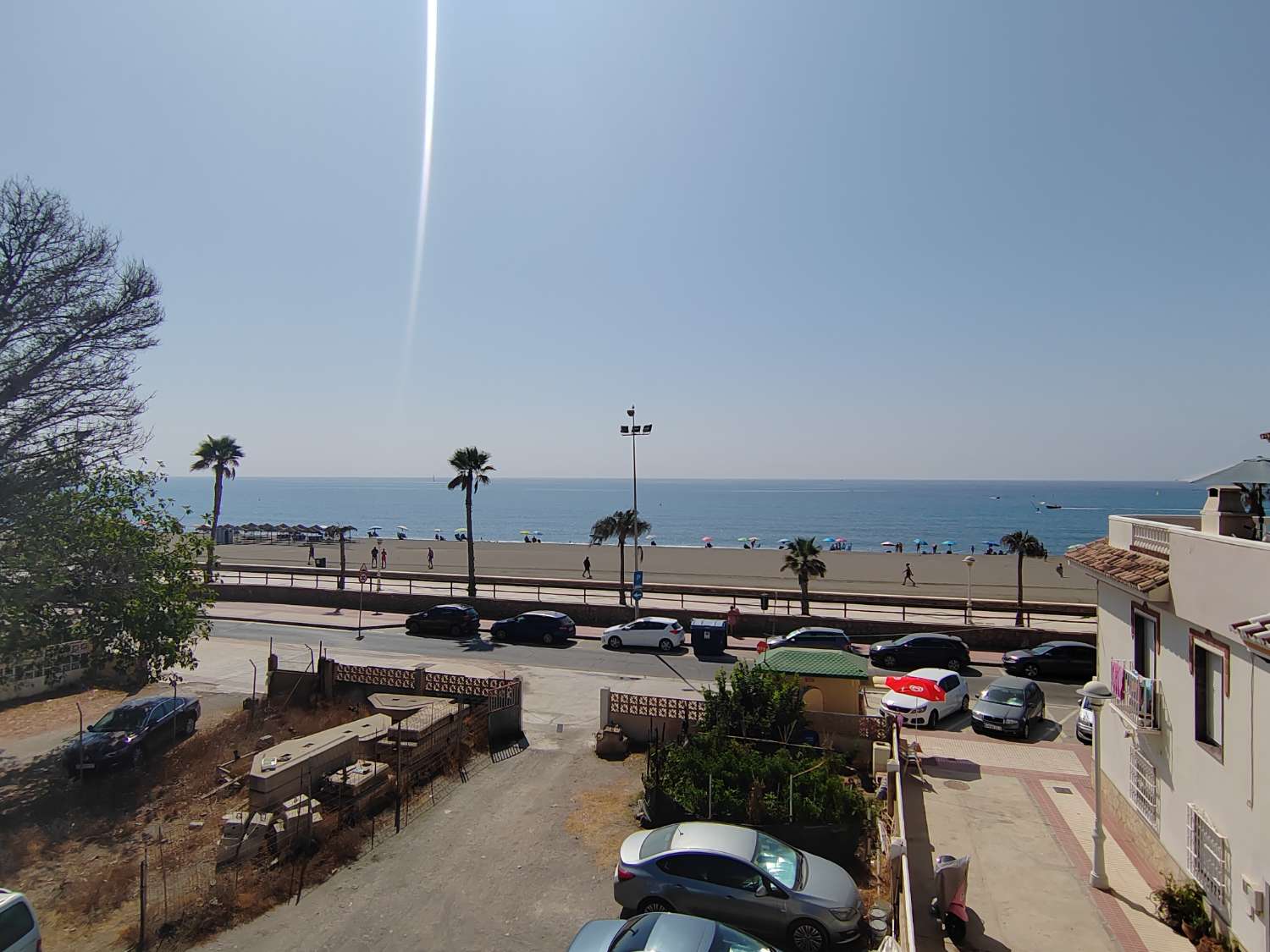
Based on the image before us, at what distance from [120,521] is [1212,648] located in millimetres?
23025

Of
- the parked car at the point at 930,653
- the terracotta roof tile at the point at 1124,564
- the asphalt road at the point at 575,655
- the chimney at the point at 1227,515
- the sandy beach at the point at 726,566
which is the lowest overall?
the sandy beach at the point at 726,566

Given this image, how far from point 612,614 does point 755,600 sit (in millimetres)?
8602

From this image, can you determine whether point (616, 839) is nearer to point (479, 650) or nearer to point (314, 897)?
point (314, 897)

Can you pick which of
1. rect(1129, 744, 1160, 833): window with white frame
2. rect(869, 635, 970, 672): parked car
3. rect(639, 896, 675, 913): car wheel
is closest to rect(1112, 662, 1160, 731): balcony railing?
rect(1129, 744, 1160, 833): window with white frame

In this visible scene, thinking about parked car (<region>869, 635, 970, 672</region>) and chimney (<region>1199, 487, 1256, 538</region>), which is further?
parked car (<region>869, 635, 970, 672</region>)

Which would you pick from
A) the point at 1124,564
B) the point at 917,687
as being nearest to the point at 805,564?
the point at 917,687

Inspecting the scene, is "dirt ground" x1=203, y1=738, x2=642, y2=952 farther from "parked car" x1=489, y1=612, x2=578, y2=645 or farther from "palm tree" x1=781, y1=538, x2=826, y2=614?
"palm tree" x1=781, y1=538, x2=826, y2=614

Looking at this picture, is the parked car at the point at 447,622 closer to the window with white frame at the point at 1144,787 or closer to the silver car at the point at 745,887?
the silver car at the point at 745,887

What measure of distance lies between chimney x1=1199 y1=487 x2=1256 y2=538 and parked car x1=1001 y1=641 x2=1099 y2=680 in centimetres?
1451

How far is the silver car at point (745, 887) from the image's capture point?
31.3 feet

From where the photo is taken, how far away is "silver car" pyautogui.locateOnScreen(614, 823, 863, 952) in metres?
9.55

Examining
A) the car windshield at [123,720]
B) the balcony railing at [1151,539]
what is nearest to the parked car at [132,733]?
the car windshield at [123,720]

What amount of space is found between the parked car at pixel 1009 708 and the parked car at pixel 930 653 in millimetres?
5174

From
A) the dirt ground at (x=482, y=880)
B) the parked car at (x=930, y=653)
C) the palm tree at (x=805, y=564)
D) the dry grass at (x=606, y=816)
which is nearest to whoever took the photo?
the dirt ground at (x=482, y=880)
